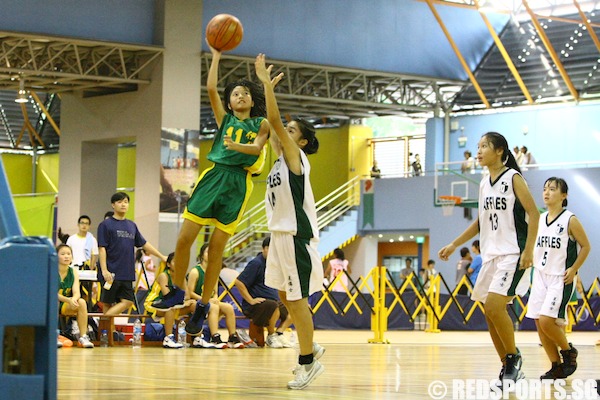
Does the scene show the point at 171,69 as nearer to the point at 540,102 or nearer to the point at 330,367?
the point at 540,102

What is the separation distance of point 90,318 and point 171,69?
42.6ft

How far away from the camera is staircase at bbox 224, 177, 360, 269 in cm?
3019

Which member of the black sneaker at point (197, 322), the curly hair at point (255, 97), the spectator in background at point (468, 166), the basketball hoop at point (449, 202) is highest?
the spectator in background at point (468, 166)

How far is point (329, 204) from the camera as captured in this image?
34469 mm

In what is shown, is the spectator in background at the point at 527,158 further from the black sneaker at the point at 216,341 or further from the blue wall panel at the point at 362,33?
the black sneaker at the point at 216,341

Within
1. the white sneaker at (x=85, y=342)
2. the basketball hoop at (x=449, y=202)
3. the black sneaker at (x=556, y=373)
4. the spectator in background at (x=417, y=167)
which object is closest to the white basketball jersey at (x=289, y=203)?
the black sneaker at (x=556, y=373)

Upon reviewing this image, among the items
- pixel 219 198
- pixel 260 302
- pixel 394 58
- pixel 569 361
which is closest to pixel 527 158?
pixel 394 58

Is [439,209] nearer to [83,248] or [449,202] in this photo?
[449,202]

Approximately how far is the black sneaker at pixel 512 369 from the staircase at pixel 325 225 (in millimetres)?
23054

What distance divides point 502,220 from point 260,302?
21.8 feet

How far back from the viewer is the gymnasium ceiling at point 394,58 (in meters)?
25.6

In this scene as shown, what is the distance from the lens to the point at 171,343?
1204 cm

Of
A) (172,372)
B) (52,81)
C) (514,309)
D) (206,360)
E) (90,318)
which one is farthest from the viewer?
(52,81)

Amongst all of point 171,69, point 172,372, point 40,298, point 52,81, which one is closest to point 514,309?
point 171,69
